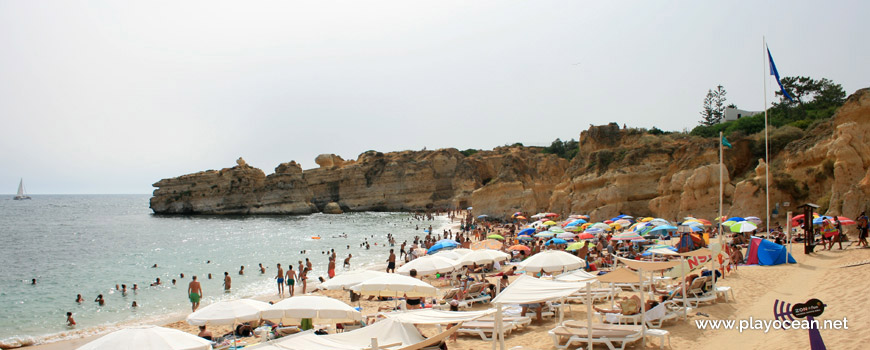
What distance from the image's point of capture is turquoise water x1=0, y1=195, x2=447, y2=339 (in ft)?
55.1

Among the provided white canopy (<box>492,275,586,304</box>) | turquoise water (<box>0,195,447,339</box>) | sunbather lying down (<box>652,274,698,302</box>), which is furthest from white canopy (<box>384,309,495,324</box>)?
turquoise water (<box>0,195,447,339</box>)

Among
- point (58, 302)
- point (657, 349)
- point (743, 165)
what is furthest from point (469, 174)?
point (657, 349)

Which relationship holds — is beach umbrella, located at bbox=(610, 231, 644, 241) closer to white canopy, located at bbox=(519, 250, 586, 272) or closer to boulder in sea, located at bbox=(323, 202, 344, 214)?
white canopy, located at bbox=(519, 250, 586, 272)

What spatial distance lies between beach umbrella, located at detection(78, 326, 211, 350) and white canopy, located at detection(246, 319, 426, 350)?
855 mm

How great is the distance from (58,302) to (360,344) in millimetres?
17311

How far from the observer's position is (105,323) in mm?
15492

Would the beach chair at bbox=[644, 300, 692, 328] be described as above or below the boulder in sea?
above

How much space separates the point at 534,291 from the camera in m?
7.50

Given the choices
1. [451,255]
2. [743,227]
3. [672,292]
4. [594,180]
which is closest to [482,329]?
[672,292]

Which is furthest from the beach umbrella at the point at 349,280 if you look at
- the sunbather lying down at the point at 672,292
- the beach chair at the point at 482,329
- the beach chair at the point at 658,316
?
the sunbather lying down at the point at 672,292

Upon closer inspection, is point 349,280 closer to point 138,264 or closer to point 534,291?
point 534,291

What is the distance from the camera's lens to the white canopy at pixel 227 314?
29.3ft

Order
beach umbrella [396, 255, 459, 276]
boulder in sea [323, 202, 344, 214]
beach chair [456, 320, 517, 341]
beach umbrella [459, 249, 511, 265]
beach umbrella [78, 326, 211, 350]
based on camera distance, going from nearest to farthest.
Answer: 1. beach umbrella [78, 326, 211, 350]
2. beach chair [456, 320, 517, 341]
3. beach umbrella [396, 255, 459, 276]
4. beach umbrella [459, 249, 511, 265]
5. boulder in sea [323, 202, 344, 214]

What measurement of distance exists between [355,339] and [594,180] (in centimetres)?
3119
